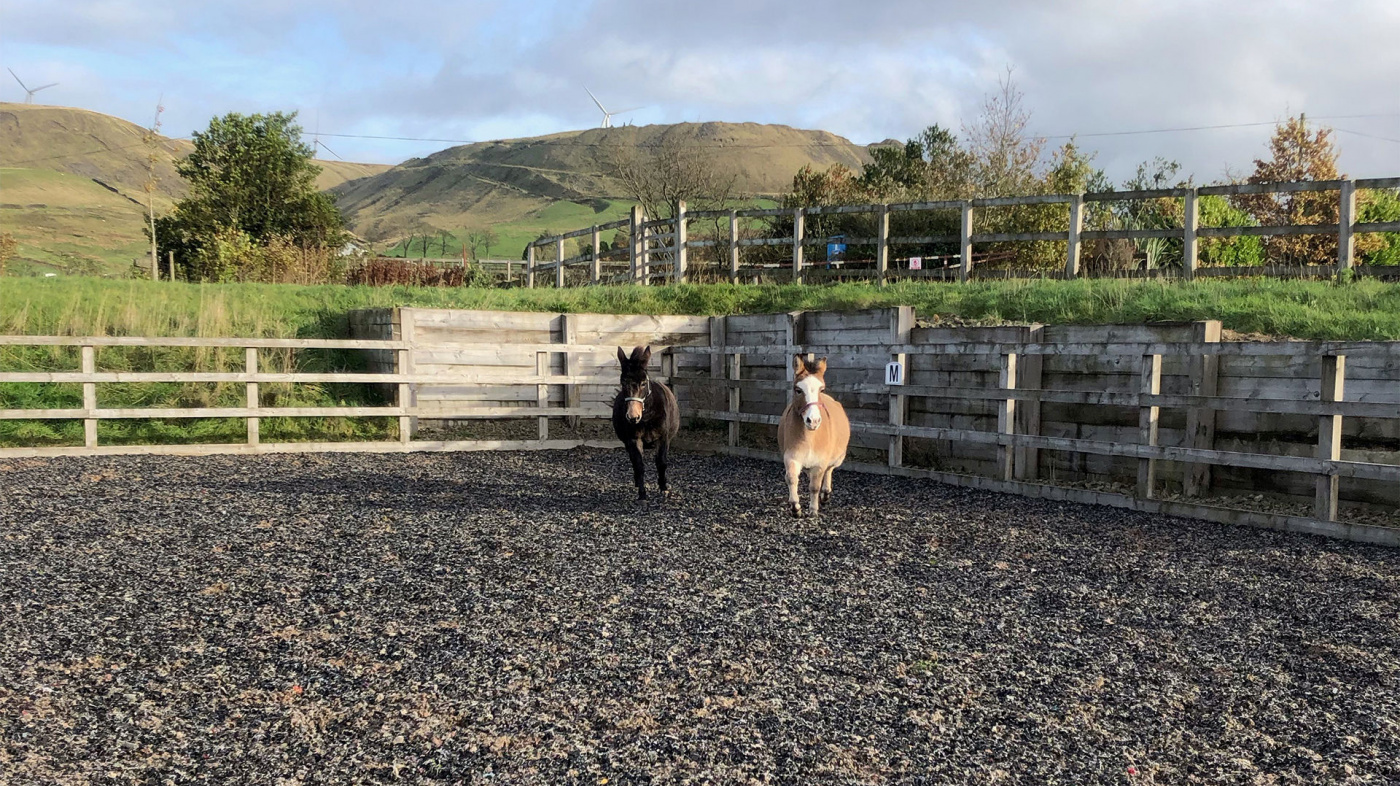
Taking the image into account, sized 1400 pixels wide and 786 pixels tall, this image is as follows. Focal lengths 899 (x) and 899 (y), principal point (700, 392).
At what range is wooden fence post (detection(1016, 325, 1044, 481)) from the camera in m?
9.80

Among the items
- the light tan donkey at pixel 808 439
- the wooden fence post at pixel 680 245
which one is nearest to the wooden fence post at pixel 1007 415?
the light tan donkey at pixel 808 439

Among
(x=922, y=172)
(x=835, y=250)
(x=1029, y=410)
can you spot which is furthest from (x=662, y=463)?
(x=922, y=172)

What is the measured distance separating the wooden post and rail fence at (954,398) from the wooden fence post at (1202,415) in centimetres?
2

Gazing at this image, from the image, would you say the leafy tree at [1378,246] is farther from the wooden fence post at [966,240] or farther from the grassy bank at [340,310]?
the grassy bank at [340,310]

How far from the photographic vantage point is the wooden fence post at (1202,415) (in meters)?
8.51

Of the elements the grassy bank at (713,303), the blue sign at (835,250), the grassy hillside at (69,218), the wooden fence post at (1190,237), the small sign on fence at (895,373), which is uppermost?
the grassy hillside at (69,218)

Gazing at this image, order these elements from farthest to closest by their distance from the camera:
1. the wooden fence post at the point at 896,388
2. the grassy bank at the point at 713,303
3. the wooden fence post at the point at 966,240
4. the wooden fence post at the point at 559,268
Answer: the wooden fence post at the point at 559,268 → the wooden fence post at the point at 966,240 → the wooden fence post at the point at 896,388 → the grassy bank at the point at 713,303

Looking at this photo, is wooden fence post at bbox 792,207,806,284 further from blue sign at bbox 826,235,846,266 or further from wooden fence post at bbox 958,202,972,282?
wooden fence post at bbox 958,202,972,282

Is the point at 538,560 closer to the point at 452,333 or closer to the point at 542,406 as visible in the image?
the point at 542,406

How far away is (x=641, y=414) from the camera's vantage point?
9109mm

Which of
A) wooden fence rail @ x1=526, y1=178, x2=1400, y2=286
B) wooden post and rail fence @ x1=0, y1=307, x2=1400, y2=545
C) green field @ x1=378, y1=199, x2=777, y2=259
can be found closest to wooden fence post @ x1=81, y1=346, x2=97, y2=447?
wooden post and rail fence @ x1=0, y1=307, x2=1400, y2=545

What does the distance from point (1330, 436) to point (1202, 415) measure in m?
1.23

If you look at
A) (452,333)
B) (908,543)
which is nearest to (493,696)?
(908,543)

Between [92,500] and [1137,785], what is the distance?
932cm
